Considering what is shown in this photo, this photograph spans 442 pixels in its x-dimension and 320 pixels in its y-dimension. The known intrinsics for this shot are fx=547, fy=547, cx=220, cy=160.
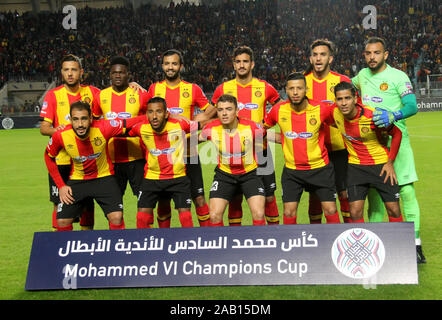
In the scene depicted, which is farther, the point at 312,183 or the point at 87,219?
the point at 87,219

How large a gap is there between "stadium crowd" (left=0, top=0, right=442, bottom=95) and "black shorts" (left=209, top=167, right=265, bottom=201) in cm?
2393

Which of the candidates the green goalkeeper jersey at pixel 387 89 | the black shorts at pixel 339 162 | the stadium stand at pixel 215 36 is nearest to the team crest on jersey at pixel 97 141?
the black shorts at pixel 339 162

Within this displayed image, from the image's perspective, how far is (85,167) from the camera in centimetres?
533

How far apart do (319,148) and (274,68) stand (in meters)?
26.1

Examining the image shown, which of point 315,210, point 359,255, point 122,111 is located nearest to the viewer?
point 359,255

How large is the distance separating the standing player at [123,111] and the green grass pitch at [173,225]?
137 centimetres

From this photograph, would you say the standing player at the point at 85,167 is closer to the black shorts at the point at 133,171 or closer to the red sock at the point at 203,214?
the black shorts at the point at 133,171

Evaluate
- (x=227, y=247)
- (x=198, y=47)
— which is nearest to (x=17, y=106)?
(x=198, y=47)

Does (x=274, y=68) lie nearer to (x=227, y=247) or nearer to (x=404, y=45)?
(x=404, y=45)

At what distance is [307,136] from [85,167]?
7.17ft

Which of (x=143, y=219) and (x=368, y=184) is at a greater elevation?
(x=368, y=184)

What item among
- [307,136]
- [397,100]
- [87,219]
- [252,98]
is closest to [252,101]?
[252,98]

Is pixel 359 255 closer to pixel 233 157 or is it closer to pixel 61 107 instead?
pixel 233 157

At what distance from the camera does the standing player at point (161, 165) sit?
534 cm
